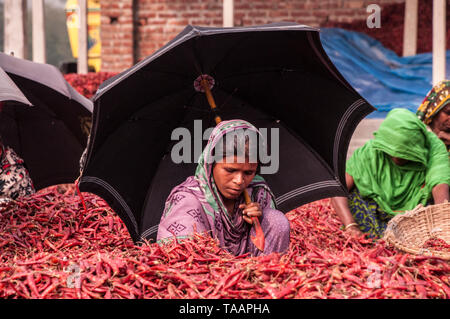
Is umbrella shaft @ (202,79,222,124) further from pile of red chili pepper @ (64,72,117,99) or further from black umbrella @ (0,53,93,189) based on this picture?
pile of red chili pepper @ (64,72,117,99)

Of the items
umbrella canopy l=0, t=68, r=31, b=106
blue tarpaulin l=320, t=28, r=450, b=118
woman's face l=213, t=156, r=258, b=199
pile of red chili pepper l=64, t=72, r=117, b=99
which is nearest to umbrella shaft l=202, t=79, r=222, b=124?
woman's face l=213, t=156, r=258, b=199

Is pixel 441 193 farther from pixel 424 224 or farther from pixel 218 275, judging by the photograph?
pixel 218 275

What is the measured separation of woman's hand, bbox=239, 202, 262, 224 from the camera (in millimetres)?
2932

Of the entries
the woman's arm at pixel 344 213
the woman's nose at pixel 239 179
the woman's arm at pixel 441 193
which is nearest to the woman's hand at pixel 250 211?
the woman's nose at pixel 239 179

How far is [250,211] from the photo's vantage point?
9.62 feet

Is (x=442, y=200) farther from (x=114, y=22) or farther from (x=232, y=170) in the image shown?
(x=114, y=22)

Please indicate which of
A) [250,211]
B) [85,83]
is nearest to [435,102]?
[250,211]

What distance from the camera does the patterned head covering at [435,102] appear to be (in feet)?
14.5

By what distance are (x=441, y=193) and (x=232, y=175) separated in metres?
1.95

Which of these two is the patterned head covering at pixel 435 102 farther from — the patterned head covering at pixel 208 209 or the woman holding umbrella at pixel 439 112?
the patterned head covering at pixel 208 209

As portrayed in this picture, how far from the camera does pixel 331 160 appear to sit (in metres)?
3.46

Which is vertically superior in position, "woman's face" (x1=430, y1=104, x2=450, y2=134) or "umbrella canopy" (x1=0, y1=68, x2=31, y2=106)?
"umbrella canopy" (x1=0, y1=68, x2=31, y2=106)
